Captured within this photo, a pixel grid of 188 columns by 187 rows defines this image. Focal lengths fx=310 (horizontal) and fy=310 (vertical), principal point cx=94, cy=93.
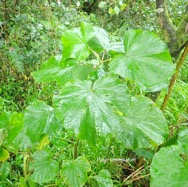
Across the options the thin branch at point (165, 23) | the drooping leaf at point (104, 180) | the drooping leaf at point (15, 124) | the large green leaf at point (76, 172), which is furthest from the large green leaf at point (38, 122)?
the thin branch at point (165, 23)

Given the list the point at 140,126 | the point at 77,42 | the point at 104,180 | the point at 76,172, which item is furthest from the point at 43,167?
the point at 77,42

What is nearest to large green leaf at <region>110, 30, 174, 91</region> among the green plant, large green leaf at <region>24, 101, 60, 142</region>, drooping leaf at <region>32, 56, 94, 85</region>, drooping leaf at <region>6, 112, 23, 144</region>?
the green plant

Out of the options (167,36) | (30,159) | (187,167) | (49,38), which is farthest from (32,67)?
(187,167)

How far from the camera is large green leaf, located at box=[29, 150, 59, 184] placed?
100 centimetres

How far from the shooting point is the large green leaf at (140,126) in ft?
2.77

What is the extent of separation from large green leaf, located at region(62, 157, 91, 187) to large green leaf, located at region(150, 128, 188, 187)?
11.9 inches

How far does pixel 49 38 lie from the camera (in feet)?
8.50

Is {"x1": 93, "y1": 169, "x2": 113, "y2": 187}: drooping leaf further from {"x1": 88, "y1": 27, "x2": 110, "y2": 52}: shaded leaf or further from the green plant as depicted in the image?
{"x1": 88, "y1": 27, "x2": 110, "y2": 52}: shaded leaf

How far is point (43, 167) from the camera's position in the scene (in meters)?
1.02

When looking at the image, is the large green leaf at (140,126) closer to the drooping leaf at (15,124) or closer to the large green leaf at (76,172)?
the large green leaf at (76,172)

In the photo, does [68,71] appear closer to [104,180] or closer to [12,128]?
[12,128]

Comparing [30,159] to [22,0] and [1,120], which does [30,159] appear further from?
[22,0]

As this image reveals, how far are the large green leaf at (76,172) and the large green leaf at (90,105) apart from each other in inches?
12.5

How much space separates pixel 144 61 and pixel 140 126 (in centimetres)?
22
